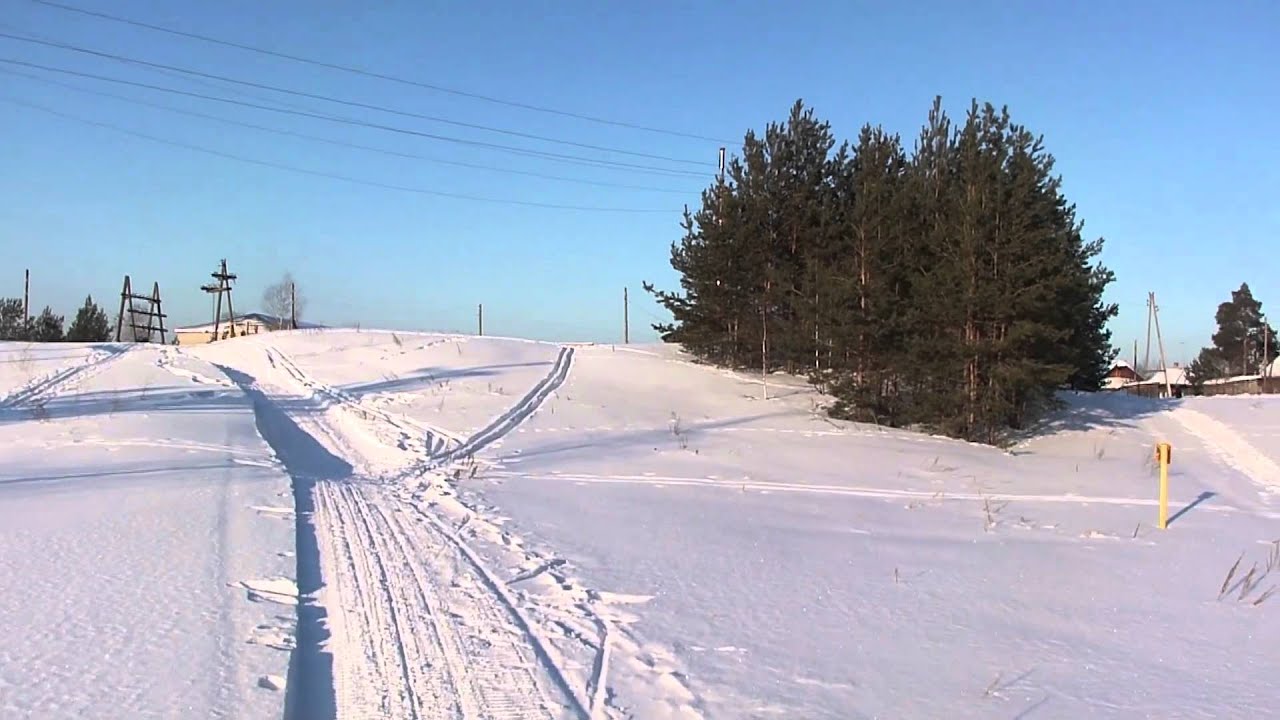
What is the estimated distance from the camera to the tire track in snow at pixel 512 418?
47.4 feet

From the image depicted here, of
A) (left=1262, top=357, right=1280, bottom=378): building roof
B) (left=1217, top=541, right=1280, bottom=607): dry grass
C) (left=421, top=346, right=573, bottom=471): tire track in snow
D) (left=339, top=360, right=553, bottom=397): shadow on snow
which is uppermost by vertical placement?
(left=1262, top=357, right=1280, bottom=378): building roof

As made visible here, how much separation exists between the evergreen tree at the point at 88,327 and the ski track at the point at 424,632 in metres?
51.5

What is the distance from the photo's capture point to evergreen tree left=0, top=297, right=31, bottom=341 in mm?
56094

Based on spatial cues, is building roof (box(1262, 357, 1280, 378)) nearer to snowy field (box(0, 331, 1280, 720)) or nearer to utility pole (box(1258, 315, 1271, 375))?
utility pole (box(1258, 315, 1271, 375))

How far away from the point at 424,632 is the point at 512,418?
14034 millimetres

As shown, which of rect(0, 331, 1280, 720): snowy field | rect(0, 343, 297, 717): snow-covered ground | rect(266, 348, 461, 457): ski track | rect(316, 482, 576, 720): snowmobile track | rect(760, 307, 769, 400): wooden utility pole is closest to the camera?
rect(0, 343, 297, 717): snow-covered ground

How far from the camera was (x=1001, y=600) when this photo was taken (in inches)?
265

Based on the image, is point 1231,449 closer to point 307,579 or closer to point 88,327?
point 307,579

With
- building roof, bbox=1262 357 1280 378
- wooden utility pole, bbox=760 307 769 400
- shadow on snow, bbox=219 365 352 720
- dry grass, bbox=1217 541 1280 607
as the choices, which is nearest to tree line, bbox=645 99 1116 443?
wooden utility pole, bbox=760 307 769 400

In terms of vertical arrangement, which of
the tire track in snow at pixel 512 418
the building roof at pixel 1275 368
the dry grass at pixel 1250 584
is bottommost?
the dry grass at pixel 1250 584

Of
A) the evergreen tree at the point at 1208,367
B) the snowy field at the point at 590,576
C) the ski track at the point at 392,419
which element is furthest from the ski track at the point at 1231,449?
the evergreen tree at the point at 1208,367

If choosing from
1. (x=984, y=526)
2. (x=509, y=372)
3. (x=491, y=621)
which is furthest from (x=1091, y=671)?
(x=509, y=372)

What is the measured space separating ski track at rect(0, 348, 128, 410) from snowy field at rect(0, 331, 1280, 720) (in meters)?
1.31

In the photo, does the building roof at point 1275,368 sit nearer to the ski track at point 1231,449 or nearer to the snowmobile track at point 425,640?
the ski track at point 1231,449
